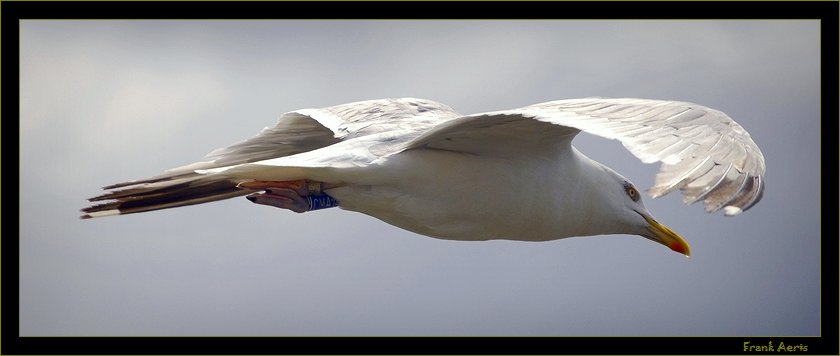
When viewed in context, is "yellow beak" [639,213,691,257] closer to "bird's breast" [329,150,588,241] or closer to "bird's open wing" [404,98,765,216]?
"bird's breast" [329,150,588,241]

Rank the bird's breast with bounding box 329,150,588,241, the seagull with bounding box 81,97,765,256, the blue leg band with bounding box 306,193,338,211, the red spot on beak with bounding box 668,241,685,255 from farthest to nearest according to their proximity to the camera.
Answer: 1. the red spot on beak with bounding box 668,241,685,255
2. the blue leg band with bounding box 306,193,338,211
3. the bird's breast with bounding box 329,150,588,241
4. the seagull with bounding box 81,97,765,256

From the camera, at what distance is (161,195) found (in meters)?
8.31

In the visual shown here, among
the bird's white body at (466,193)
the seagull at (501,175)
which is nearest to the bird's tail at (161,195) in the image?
the seagull at (501,175)

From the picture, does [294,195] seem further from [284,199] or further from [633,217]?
[633,217]

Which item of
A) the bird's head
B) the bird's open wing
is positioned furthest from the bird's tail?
the bird's head

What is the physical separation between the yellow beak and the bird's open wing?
1230 millimetres

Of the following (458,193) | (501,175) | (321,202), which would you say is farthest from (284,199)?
(501,175)

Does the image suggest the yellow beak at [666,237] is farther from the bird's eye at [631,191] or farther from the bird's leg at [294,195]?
the bird's leg at [294,195]

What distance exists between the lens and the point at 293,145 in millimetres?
9039

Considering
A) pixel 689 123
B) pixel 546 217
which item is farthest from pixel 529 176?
pixel 689 123

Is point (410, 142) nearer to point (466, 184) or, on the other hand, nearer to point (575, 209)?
point (466, 184)

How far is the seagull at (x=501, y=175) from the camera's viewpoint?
6082 mm

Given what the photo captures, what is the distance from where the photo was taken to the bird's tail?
27.0 feet

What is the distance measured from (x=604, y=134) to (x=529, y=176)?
58.2 inches
